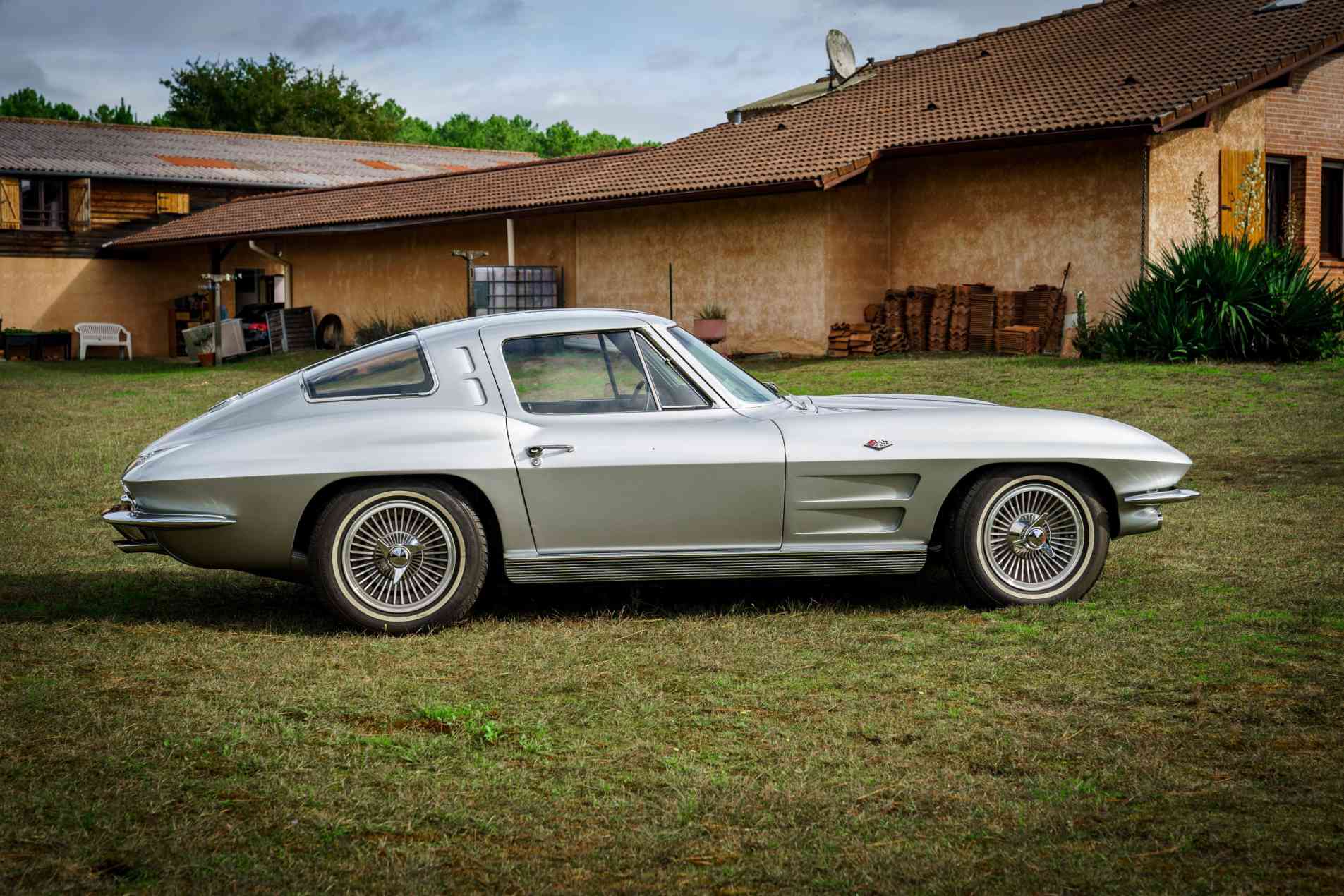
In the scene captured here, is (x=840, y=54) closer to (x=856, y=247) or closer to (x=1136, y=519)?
(x=856, y=247)

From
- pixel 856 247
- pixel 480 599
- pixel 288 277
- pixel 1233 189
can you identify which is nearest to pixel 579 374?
pixel 480 599

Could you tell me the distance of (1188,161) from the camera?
1862 cm

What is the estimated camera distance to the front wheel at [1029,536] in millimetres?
5676

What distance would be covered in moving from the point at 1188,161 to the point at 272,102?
174 feet

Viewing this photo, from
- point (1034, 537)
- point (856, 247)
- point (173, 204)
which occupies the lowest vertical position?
→ point (1034, 537)

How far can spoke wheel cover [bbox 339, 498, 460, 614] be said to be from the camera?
546 cm

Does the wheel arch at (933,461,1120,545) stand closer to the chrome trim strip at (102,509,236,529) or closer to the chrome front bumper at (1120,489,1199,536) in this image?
the chrome front bumper at (1120,489,1199,536)

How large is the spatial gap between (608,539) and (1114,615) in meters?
2.14

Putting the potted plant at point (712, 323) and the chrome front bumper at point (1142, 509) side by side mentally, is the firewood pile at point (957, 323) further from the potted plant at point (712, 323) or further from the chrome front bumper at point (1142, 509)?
the chrome front bumper at point (1142, 509)

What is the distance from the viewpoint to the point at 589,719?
4.24 meters

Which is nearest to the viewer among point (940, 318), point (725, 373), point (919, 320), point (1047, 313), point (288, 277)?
point (725, 373)

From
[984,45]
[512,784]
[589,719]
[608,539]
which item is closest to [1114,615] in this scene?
[608,539]

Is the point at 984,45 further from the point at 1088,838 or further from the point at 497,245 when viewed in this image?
the point at 1088,838

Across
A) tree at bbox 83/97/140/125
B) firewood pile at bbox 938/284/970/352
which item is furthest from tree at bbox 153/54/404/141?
firewood pile at bbox 938/284/970/352
